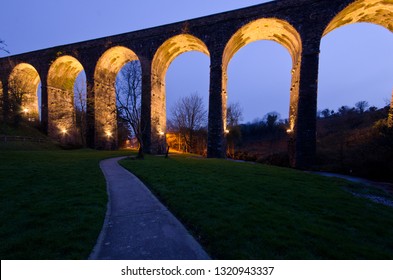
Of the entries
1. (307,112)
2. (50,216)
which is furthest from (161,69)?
(50,216)

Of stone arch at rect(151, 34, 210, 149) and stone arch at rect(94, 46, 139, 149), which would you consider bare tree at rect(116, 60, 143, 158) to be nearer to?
stone arch at rect(151, 34, 210, 149)

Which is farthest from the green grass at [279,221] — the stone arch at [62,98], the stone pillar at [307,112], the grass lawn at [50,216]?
the stone arch at [62,98]

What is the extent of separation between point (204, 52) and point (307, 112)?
14786 millimetres

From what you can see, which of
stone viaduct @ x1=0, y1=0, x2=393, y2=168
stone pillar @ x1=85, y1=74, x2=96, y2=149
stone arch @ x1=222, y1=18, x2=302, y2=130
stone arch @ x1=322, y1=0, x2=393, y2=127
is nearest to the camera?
stone arch @ x1=322, y1=0, x2=393, y2=127

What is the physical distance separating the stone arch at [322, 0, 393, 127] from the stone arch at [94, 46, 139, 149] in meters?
22.3

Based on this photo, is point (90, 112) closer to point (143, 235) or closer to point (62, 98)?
point (62, 98)

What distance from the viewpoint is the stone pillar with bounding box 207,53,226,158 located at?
19953mm

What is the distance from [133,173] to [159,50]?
17.9 m

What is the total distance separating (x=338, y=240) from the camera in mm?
3699

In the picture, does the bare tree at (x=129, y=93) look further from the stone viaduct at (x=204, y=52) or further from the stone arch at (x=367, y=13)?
the stone arch at (x=367, y=13)

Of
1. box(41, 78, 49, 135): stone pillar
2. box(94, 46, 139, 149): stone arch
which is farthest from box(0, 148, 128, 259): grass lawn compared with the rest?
box(41, 78, 49, 135): stone pillar

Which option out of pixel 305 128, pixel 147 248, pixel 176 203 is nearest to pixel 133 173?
pixel 176 203

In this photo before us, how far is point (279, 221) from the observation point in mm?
4406

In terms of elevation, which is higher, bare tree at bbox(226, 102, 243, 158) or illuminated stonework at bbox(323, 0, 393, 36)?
illuminated stonework at bbox(323, 0, 393, 36)
